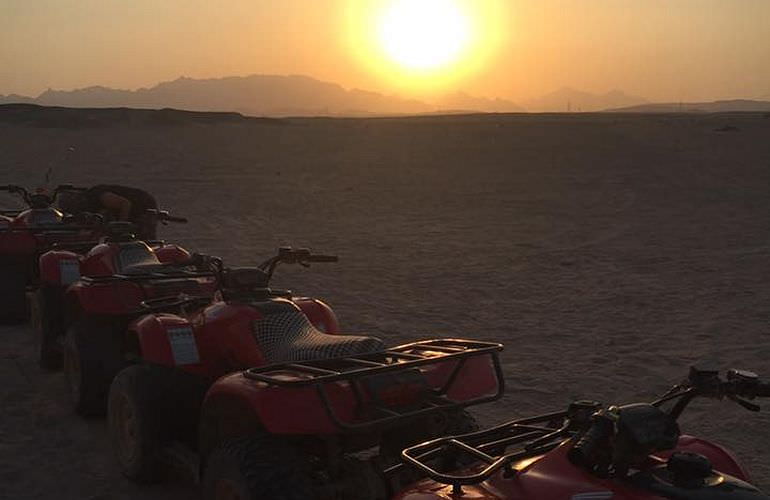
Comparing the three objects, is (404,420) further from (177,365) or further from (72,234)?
(72,234)

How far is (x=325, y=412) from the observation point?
3.30m

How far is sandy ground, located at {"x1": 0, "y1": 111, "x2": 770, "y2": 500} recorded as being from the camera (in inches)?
230

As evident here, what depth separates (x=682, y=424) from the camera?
5.62 metres

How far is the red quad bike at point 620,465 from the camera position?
2.29m

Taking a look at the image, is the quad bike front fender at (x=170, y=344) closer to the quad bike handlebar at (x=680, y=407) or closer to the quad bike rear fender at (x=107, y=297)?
the quad bike rear fender at (x=107, y=297)

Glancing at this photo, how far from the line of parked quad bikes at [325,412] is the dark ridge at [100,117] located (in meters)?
47.9

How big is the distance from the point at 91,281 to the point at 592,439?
13.9 ft

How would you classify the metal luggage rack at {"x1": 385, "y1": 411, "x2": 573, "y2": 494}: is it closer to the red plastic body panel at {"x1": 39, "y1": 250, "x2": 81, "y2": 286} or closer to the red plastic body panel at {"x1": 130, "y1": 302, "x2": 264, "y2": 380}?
the red plastic body panel at {"x1": 130, "y1": 302, "x2": 264, "y2": 380}

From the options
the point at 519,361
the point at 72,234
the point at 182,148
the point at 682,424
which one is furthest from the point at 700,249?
the point at 182,148

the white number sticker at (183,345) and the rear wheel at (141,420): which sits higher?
the white number sticker at (183,345)

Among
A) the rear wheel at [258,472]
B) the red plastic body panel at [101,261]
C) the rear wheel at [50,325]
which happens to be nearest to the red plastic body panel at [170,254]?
the red plastic body panel at [101,261]

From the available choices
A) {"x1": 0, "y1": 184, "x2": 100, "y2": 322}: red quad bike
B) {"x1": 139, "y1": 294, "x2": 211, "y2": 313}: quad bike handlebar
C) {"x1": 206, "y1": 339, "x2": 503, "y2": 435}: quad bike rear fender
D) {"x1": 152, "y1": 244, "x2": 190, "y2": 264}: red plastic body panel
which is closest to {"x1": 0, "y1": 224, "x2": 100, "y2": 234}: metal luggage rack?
{"x1": 0, "y1": 184, "x2": 100, "y2": 322}: red quad bike

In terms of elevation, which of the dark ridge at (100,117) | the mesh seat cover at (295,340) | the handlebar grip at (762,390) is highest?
the dark ridge at (100,117)

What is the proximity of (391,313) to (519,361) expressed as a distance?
2153mm
